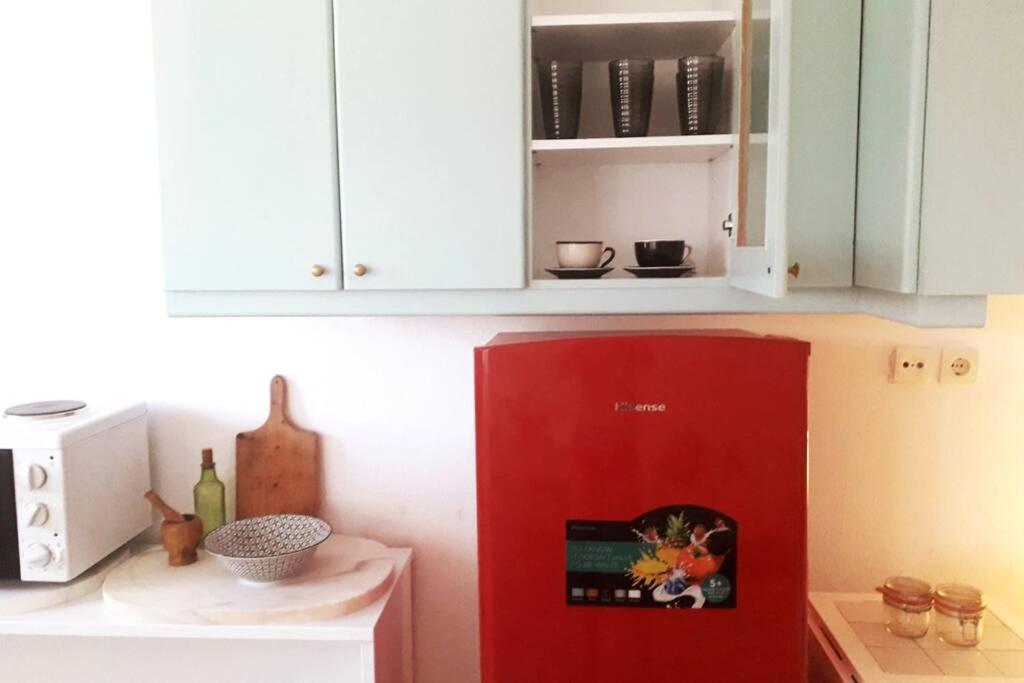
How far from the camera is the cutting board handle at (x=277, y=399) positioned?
6.24ft

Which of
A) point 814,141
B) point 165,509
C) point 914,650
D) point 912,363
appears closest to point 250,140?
point 165,509

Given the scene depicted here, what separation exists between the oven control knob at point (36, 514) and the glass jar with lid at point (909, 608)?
1.74 metres

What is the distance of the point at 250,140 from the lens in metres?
1.50

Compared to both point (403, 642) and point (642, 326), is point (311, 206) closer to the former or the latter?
point (642, 326)

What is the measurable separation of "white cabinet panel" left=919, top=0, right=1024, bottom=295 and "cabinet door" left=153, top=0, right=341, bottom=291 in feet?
3.43

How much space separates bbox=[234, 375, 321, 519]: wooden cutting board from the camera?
1.90m

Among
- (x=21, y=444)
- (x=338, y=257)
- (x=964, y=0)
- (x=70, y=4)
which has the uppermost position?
(x=70, y=4)

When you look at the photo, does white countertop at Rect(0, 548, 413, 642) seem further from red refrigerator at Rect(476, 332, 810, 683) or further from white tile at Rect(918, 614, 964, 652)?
white tile at Rect(918, 614, 964, 652)

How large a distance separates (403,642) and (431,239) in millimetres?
991

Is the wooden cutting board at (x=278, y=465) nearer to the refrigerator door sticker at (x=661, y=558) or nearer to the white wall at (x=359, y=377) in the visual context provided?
the white wall at (x=359, y=377)

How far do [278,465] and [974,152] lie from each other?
1592 millimetres

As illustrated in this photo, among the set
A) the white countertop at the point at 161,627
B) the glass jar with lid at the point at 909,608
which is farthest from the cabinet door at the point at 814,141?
the white countertop at the point at 161,627

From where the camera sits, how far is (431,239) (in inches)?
58.7

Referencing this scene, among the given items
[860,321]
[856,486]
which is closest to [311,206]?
[860,321]
